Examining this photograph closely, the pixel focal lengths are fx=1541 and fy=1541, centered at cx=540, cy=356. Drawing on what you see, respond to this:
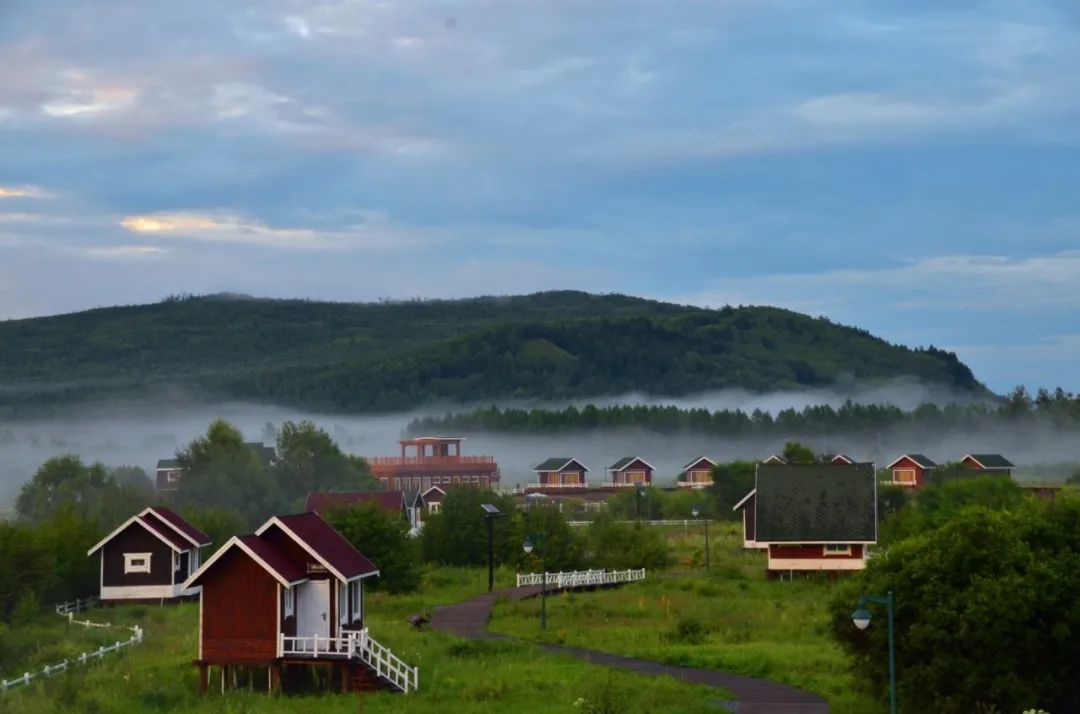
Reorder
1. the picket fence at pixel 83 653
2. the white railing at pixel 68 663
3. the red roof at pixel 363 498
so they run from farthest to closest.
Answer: the red roof at pixel 363 498 < the picket fence at pixel 83 653 < the white railing at pixel 68 663

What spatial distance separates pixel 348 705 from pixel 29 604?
87.9 ft

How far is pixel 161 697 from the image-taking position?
4131cm

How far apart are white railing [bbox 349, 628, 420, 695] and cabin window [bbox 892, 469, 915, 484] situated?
106 meters

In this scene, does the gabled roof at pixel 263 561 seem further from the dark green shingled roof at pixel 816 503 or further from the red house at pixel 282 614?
the dark green shingled roof at pixel 816 503

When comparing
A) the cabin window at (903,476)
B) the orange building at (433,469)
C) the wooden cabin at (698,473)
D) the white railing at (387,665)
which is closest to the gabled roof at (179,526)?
the white railing at (387,665)

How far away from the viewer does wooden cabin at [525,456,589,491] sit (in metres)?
166

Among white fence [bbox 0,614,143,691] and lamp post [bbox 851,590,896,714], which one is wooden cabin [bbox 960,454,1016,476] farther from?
lamp post [bbox 851,590,896,714]

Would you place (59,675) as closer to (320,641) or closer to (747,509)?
(320,641)

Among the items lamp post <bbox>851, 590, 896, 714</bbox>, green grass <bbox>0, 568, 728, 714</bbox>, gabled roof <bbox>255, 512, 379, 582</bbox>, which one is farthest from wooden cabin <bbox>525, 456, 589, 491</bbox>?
lamp post <bbox>851, 590, 896, 714</bbox>

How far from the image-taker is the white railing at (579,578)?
240 ft

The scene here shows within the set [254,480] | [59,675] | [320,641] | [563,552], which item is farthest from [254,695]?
[254,480]

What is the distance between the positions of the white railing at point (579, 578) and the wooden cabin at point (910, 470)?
2794 inches

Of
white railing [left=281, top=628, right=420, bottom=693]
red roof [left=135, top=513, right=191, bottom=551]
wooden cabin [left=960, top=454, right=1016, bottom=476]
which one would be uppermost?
wooden cabin [left=960, top=454, right=1016, bottom=476]

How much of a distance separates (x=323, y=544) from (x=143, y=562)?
2545 cm
